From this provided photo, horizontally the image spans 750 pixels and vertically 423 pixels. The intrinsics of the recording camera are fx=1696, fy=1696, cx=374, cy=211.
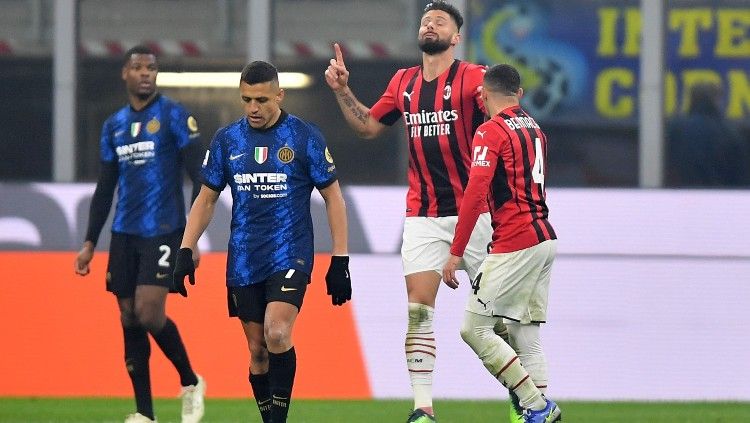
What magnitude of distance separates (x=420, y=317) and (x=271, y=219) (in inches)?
46.0

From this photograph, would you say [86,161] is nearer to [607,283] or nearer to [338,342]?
[338,342]

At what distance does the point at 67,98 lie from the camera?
12570mm

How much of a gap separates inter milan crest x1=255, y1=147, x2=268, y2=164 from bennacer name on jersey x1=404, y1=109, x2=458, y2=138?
1168 mm

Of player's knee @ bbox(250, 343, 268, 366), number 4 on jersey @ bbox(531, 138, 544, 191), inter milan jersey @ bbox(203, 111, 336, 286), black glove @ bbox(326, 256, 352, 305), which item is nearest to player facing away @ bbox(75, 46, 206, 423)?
inter milan jersey @ bbox(203, 111, 336, 286)

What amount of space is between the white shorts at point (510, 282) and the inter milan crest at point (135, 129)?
2351 mm

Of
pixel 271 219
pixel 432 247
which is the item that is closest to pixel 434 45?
pixel 432 247

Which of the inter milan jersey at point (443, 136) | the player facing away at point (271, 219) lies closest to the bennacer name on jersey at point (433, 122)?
the inter milan jersey at point (443, 136)

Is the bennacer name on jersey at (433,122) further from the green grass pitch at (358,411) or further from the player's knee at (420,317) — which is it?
the green grass pitch at (358,411)

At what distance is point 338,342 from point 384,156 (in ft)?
4.60

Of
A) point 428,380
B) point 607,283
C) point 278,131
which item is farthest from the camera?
point 607,283

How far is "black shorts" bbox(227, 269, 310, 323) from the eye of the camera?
8.12m

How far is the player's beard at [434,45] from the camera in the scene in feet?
29.7

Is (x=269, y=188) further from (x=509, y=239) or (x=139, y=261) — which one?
(x=139, y=261)

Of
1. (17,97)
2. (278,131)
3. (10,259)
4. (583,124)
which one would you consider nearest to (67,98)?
(17,97)
